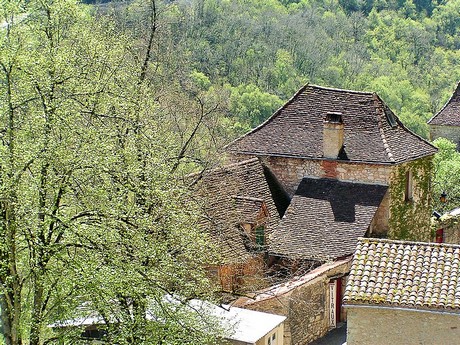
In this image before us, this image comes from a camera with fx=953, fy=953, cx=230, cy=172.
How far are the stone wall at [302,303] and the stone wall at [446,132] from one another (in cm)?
3176

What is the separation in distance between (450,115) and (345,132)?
28167 mm

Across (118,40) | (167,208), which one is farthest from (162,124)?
(167,208)

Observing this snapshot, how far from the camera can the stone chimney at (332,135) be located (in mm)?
26688

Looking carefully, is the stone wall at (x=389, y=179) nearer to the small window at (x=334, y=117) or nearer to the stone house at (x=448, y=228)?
the small window at (x=334, y=117)

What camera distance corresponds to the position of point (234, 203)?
79.9 feet

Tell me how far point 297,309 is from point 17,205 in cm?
861

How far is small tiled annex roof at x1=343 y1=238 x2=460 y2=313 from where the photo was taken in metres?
14.7

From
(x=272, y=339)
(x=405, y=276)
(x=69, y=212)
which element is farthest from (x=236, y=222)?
(x=405, y=276)

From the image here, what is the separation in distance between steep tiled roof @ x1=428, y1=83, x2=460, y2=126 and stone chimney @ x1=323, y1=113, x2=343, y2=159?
27755mm

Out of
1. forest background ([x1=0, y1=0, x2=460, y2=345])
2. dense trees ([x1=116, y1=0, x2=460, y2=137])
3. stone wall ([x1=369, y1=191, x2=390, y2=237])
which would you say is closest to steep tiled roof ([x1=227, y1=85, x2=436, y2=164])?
stone wall ([x1=369, y1=191, x2=390, y2=237])

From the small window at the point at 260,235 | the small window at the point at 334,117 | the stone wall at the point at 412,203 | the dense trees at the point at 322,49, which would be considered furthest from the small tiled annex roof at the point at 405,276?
the dense trees at the point at 322,49

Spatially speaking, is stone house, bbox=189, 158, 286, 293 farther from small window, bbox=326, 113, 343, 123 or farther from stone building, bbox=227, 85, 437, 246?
small window, bbox=326, 113, 343, 123

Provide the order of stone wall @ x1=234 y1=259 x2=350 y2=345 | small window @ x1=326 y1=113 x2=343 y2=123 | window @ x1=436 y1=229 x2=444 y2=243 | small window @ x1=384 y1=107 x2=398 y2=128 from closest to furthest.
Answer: stone wall @ x1=234 y1=259 x2=350 y2=345 → small window @ x1=326 y1=113 x2=343 y2=123 → small window @ x1=384 y1=107 x2=398 y2=128 → window @ x1=436 y1=229 x2=444 y2=243

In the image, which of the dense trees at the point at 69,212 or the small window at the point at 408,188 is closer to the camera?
the dense trees at the point at 69,212
